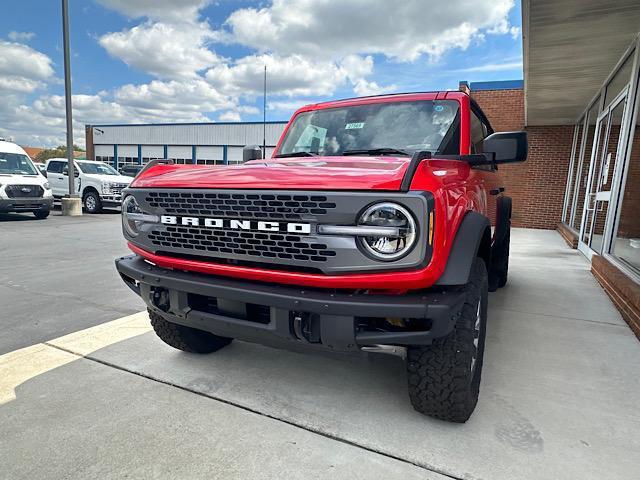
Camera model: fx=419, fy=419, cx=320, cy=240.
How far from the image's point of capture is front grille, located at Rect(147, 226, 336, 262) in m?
1.87

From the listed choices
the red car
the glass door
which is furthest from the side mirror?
the glass door

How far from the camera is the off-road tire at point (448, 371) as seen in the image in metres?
1.94

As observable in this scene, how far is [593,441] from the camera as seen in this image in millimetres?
2020

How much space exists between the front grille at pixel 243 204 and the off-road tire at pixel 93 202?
41.9 feet

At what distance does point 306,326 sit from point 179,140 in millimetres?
38383

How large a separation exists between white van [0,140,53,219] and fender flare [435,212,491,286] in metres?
12.0

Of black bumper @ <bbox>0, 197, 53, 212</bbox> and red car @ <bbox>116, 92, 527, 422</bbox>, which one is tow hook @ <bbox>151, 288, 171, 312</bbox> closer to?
red car @ <bbox>116, 92, 527, 422</bbox>

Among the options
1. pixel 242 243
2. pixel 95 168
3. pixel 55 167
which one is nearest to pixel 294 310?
pixel 242 243

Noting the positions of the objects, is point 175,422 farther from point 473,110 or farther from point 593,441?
point 473,110

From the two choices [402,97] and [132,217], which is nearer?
[132,217]

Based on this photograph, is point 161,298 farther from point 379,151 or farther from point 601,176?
point 601,176

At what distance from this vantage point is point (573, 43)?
5.82 metres

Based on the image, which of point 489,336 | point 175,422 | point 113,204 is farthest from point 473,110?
point 113,204

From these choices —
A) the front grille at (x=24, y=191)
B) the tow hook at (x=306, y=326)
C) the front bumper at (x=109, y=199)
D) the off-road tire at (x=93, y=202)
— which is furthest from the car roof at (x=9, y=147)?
the tow hook at (x=306, y=326)
